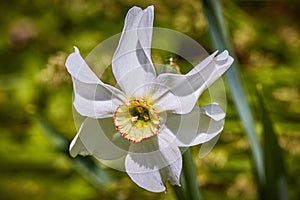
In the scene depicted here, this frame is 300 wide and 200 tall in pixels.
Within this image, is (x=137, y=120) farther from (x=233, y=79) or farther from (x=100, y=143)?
(x=233, y=79)

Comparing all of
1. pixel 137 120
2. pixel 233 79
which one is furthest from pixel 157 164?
pixel 233 79

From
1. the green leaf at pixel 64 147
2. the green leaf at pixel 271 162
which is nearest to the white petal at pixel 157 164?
the green leaf at pixel 271 162

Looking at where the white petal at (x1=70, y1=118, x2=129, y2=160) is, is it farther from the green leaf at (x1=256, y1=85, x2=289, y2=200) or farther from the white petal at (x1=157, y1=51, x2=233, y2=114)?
the green leaf at (x1=256, y1=85, x2=289, y2=200)

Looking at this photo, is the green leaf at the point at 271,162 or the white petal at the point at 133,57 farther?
the green leaf at the point at 271,162

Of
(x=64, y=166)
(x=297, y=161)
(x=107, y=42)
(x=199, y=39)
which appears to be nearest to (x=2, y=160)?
(x=64, y=166)

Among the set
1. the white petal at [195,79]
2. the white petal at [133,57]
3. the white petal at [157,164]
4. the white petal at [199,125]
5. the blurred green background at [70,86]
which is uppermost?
the white petal at [133,57]

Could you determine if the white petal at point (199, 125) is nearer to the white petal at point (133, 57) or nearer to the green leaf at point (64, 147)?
the white petal at point (133, 57)
